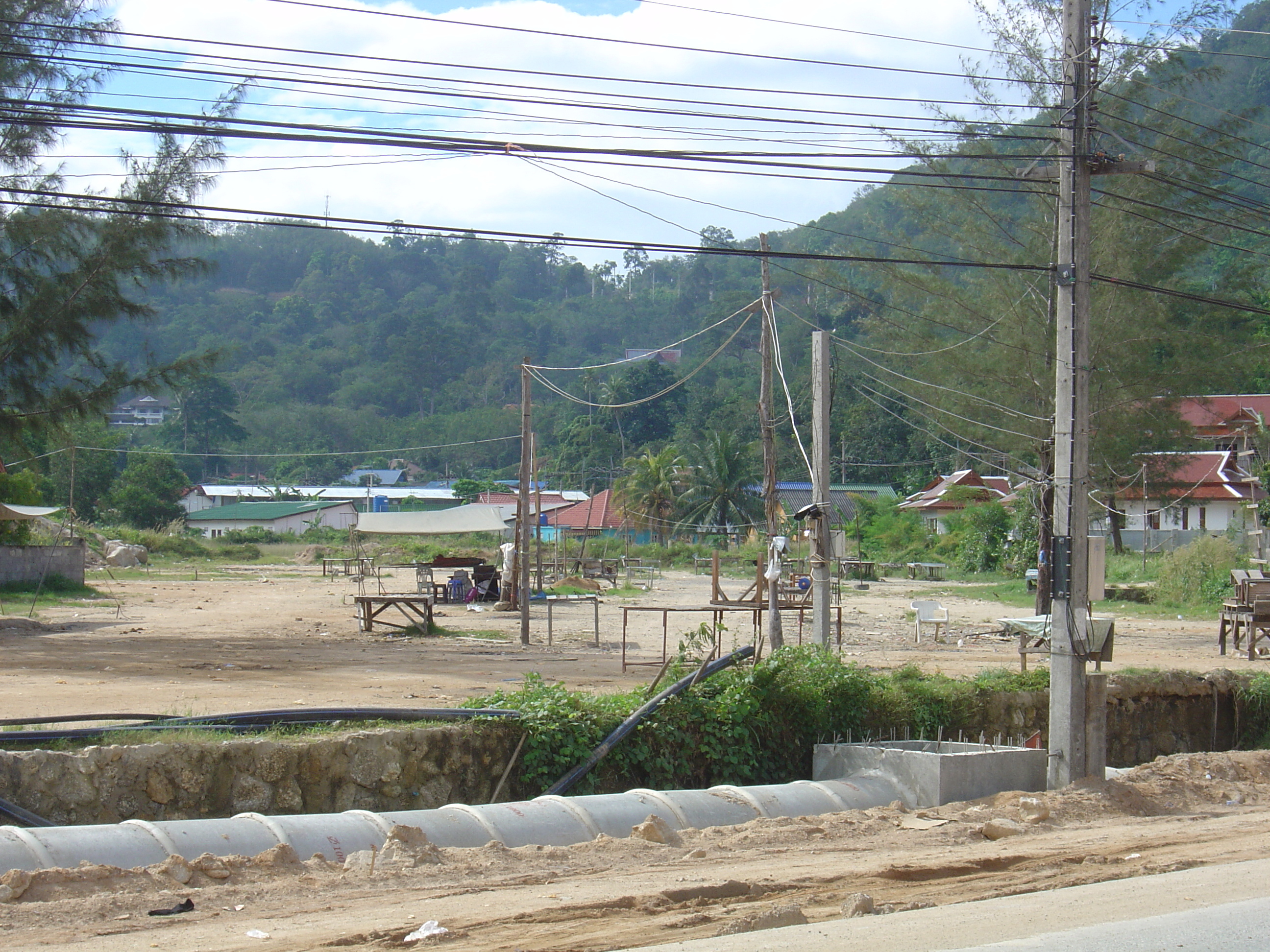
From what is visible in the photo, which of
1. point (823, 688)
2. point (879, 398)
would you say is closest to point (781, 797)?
point (823, 688)

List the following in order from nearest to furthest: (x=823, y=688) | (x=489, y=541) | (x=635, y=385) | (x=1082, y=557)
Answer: (x=1082, y=557) → (x=823, y=688) → (x=489, y=541) → (x=635, y=385)

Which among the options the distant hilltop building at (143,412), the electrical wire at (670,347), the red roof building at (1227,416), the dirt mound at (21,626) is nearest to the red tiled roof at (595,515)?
the red roof building at (1227,416)

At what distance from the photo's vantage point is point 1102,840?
9.27 meters

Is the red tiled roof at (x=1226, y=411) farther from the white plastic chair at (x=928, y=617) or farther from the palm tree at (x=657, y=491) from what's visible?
the palm tree at (x=657, y=491)

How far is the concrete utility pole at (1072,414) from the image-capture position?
1116 centimetres

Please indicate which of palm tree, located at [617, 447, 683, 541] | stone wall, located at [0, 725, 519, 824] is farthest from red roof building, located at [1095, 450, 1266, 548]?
stone wall, located at [0, 725, 519, 824]

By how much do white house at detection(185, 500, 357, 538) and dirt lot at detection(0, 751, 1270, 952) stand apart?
7034cm

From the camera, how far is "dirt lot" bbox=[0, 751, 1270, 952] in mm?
5996

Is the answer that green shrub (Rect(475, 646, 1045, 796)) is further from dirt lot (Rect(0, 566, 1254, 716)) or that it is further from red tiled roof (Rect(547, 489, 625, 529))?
red tiled roof (Rect(547, 489, 625, 529))

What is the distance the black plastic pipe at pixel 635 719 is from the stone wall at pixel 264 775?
623 millimetres

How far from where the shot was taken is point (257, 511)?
259 feet

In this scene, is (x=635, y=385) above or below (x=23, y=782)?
above

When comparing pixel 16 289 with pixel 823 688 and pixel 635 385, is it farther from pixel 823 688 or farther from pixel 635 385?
pixel 635 385

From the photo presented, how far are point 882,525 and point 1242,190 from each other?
26.3 metres
